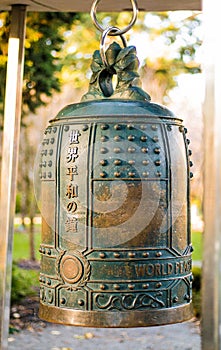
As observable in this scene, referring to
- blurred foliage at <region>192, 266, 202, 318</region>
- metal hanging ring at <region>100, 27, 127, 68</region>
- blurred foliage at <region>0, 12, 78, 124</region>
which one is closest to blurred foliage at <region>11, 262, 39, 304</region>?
blurred foliage at <region>192, 266, 202, 318</region>

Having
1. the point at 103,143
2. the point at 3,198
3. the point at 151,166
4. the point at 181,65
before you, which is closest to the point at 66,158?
the point at 103,143

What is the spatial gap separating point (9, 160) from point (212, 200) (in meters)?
1.11

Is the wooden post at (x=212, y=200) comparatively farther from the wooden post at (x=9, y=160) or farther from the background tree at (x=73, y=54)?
the background tree at (x=73, y=54)

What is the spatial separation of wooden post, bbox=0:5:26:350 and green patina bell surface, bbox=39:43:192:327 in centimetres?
29

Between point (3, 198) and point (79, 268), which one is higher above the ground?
point (3, 198)

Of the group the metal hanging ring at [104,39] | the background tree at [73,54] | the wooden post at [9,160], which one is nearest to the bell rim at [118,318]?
the wooden post at [9,160]

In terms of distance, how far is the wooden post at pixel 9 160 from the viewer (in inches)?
97.5

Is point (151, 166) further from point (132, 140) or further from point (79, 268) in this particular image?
point (79, 268)

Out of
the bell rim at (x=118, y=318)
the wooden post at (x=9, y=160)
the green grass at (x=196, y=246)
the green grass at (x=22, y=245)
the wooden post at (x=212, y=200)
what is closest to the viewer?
the wooden post at (x=212, y=200)

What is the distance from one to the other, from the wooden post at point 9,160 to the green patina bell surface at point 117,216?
0.29 metres

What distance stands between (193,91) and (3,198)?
765cm

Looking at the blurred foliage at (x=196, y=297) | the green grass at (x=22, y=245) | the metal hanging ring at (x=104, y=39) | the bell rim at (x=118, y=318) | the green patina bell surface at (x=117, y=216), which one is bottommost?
the blurred foliage at (x=196, y=297)

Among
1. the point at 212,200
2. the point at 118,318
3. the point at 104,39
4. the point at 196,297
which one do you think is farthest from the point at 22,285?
the point at 212,200

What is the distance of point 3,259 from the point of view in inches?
97.7
